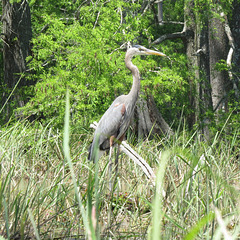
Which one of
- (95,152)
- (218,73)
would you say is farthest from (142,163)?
(218,73)

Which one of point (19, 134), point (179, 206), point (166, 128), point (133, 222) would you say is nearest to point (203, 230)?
point (179, 206)

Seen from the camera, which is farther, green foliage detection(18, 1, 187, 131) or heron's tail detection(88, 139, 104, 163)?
green foliage detection(18, 1, 187, 131)

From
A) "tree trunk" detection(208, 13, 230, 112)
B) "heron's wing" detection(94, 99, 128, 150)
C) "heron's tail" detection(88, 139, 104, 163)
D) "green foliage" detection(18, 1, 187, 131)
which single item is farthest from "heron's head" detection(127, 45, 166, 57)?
"tree trunk" detection(208, 13, 230, 112)

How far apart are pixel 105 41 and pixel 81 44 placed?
0.39 meters

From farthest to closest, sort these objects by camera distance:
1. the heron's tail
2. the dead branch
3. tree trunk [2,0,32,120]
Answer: tree trunk [2,0,32,120], the dead branch, the heron's tail

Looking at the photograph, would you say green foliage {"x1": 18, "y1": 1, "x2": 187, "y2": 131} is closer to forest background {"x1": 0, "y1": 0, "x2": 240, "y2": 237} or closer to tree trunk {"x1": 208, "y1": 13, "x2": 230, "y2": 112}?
forest background {"x1": 0, "y1": 0, "x2": 240, "y2": 237}

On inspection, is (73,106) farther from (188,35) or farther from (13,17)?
(188,35)

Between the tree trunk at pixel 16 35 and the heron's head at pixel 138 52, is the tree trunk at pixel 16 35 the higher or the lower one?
the higher one

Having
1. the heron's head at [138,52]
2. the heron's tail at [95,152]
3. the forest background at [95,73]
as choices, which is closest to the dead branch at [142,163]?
the heron's tail at [95,152]

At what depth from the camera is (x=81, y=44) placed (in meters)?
6.41

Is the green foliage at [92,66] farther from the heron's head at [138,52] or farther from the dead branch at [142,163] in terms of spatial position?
the dead branch at [142,163]

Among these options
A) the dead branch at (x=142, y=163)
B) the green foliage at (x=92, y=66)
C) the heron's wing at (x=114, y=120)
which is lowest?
the dead branch at (x=142, y=163)

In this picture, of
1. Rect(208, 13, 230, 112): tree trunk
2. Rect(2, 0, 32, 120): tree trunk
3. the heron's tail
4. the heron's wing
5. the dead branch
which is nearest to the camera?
the heron's tail

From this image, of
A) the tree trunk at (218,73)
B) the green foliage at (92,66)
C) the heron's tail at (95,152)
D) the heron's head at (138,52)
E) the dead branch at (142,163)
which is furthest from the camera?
the tree trunk at (218,73)
